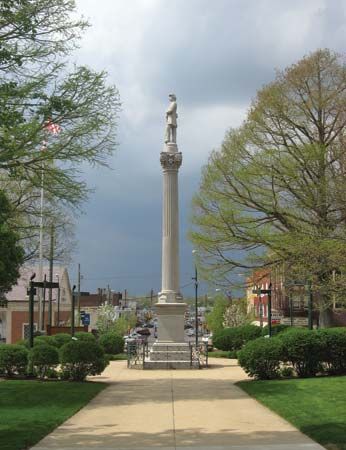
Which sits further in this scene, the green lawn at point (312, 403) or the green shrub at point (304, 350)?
the green shrub at point (304, 350)

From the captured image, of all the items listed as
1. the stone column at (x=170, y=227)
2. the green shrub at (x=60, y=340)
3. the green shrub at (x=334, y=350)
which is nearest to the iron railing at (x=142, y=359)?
the stone column at (x=170, y=227)

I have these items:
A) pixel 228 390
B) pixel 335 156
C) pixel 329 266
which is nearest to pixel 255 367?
pixel 228 390

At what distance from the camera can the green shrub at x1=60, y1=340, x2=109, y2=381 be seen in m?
20.3

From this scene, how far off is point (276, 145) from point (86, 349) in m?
17.4

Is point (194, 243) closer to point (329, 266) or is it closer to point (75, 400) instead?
point (329, 266)

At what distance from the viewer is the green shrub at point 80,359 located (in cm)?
2033

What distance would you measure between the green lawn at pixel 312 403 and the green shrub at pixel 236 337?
16454 mm

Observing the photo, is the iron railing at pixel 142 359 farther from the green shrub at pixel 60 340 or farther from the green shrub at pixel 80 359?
the green shrub at pixel 80 359

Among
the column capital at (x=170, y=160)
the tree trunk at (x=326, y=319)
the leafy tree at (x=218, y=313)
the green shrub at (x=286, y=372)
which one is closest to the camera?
the green shrub at (x=286, y=372)

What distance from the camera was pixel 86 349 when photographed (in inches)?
803

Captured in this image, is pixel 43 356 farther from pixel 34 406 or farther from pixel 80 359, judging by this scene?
pixel 34 406

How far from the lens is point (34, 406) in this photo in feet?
48.8

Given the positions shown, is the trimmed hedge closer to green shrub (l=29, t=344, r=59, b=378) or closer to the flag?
green shrub (l=29, t=344, r=59, b=378)

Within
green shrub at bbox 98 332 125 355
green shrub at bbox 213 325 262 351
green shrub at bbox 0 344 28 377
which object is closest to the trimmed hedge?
green shrub at bbox 0 344 28 377
